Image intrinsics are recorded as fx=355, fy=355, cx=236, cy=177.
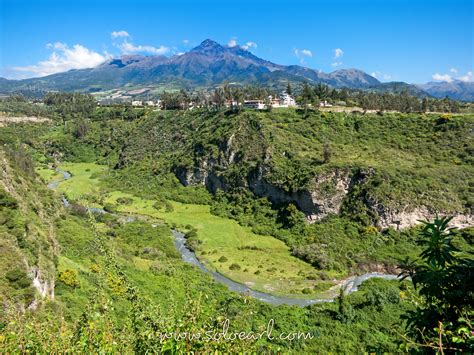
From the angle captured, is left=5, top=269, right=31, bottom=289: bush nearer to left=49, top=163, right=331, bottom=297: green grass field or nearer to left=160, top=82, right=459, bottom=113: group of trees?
left=49, top=163, right=331, bottom=297: green grass field

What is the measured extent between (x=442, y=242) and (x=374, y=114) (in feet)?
257

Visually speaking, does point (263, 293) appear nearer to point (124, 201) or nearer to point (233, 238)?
point (233, 238)

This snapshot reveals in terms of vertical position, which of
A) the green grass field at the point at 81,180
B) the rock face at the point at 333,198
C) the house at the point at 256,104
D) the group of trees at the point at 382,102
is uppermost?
the group of trees at the point at 382,102

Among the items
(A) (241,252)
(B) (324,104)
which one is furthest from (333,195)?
(B) (324,104)

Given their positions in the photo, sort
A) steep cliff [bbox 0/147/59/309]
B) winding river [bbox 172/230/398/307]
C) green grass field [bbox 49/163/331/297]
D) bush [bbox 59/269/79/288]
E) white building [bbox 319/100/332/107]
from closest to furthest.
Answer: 1. steep cliff [bbox 0/147/59/309]
2. bush [bbox 59/269/79/288]
3. winding river [bbox 172/230/398/307]
4. green grass field [bbox 49/163/331/297]
5. white building [bbox 319/100/332/107]

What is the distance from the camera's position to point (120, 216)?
64.9m

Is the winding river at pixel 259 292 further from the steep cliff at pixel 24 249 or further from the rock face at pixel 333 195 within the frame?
the steep cliff at pixel 24 249

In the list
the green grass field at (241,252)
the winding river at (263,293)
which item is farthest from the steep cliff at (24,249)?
the green grass field at (241,252)

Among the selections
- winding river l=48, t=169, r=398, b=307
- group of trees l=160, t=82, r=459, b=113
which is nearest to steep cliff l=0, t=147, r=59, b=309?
winding river l=48, t=169, r=398, b=307

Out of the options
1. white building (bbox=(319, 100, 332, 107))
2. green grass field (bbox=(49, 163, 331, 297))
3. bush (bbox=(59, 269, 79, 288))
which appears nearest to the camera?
bush (bbox=(59, 269, 79, 288))

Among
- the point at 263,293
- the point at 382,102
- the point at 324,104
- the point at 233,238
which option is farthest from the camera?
the point at 382,102

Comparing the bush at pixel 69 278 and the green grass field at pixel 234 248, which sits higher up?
the bush at pixel 69 278

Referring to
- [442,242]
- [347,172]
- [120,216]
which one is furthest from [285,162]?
[442,242]

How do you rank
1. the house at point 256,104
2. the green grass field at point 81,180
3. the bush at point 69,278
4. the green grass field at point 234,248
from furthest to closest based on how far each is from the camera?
the house at point 256,104, the green grass field at point 81,180, the green grass field at point 234,248, the bush at point 69,278
